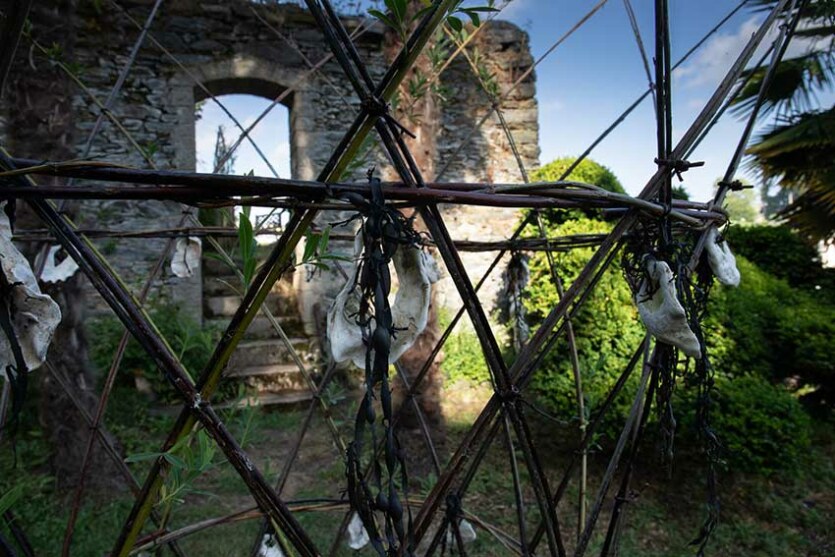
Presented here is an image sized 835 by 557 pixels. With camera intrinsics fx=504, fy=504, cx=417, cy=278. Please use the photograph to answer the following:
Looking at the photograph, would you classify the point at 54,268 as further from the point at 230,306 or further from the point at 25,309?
the point at 230,306

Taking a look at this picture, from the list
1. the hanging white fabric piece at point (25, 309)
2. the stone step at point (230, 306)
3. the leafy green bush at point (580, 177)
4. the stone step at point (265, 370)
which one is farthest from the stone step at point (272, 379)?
the hanging white fabric piece at point (25, 309)

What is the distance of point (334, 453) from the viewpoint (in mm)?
3404

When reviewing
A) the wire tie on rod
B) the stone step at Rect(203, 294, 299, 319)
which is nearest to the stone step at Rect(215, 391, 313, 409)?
the stone step at Rect(203, 294, 299, 319)

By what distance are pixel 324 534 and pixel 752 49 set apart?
2487 mm

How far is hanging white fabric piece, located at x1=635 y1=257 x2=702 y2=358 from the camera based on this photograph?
2.35 feet

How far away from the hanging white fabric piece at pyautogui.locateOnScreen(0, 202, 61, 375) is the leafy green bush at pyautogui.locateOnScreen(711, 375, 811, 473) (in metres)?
2.78

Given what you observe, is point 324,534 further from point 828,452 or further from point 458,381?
point 828,452

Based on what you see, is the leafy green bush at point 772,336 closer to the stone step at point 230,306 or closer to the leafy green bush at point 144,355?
the leafy green bush at point 144,355

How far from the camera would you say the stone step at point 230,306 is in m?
5.03

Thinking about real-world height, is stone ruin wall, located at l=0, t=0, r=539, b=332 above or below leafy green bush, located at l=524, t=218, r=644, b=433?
above

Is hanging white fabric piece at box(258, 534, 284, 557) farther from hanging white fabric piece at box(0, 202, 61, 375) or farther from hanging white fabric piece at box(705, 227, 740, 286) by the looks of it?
hanging white fabric piece at box(705, 227, 740, 286)

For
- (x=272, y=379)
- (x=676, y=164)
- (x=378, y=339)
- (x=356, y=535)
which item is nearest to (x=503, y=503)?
(x=356, y=535)

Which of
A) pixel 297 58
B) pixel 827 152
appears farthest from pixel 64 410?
pixel 827 152

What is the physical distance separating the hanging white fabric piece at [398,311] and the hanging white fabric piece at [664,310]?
36cm
